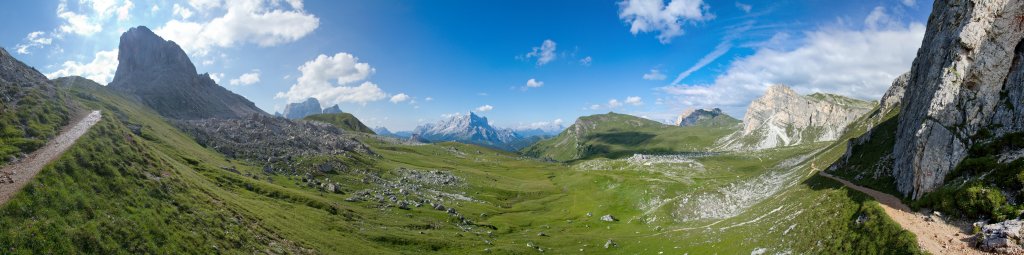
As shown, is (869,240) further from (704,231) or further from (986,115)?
(704,231)

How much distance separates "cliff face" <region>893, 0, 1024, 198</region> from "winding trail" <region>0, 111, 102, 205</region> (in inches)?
3721

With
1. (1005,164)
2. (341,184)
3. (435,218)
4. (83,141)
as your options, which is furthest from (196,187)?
(1005,164)

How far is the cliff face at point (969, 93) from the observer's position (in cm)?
4775

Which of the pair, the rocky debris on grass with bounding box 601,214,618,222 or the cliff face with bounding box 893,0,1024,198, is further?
the rocky debris on grass with bounding box 601,214,618,222

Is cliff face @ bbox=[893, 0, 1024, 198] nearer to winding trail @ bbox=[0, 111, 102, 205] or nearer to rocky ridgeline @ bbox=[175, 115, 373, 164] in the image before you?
winding trail @ bbox=[0, 111, 102, 205]

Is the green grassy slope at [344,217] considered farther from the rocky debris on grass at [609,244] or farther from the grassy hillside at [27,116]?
the grassy hillside at [27,116]

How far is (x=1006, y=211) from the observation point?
114 ft

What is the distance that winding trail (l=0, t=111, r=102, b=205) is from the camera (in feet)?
134

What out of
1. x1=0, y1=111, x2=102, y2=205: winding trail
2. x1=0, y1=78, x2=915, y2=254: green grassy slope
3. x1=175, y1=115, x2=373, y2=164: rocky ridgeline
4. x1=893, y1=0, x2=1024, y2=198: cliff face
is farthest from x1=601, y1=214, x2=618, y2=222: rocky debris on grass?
x1=175, y1=115, x2=373, y2=164: rocky ridgeline

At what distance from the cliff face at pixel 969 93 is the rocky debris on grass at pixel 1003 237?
55.1ft

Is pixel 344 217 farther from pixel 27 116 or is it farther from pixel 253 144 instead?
pixel 253 144

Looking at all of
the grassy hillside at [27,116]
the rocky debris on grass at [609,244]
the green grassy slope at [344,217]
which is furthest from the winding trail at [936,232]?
the grassy hillside at [27,116]

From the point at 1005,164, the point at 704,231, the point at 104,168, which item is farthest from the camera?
the point at 704,231

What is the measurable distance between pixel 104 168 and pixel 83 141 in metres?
6.49
